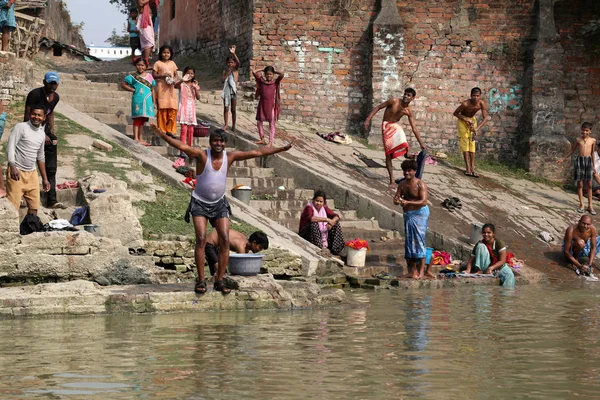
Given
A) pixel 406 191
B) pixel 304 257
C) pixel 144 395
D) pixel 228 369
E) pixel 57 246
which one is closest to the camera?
pixel 144 395

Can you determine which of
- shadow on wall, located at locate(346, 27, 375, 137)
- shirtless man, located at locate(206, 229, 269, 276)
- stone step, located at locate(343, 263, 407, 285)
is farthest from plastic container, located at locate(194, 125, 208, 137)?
shirtless man, located at locate(206, 229, 269, 276)

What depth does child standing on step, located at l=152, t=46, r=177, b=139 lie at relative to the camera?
14.4 meters

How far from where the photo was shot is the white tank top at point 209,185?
9031 millimetres

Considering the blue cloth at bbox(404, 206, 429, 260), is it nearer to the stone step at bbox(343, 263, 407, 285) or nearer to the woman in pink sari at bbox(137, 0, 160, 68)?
the stone step at bbox(343, 263, 407, 285)

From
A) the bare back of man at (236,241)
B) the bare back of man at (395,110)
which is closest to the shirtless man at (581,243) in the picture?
the bare back of man at (395,110)

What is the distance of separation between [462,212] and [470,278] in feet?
8.83

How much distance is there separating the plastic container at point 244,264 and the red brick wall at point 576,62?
11.8m

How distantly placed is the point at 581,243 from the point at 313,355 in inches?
322

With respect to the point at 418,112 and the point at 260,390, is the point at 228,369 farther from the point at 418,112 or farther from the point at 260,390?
the point at 418,112

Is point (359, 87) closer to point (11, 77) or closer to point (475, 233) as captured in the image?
point (475, 233)

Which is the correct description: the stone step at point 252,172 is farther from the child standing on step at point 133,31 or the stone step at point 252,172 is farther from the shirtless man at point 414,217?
the child standing on step at point 133,31

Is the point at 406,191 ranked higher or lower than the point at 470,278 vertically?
higher

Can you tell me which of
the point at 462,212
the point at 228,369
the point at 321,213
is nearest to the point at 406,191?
the point at 321,213

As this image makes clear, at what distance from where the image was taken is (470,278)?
490 inches
